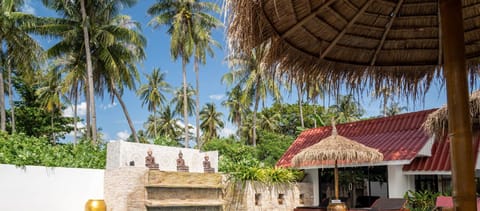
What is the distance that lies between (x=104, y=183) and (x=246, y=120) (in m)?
25.5

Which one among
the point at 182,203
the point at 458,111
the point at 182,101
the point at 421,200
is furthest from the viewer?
the point at 182,101

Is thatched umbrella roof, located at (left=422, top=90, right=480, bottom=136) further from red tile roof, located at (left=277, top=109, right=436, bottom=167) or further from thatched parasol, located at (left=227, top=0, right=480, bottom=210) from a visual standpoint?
thatched parasol, located at (left=227, top=0, right=480, bottom=210)

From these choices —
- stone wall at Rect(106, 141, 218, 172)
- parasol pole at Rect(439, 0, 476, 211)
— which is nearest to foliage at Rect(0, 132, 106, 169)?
Result: stone wall at Rect(106, 141, 218, 172)

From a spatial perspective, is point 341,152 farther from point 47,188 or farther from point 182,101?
point 182,101

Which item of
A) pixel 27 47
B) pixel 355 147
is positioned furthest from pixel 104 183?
pixel 27 47

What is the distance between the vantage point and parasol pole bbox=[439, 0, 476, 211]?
183 centimetres

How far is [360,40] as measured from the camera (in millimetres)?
3064

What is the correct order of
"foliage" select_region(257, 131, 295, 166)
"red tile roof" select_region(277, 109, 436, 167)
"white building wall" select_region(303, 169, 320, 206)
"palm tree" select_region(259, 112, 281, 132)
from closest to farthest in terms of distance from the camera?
"red tile roof" select_region(277, 109, 436, 167) → "white building wall" select_region(303, 169, 320, 206) → "foliage" select_region(257, 131, 295, 166) → "palm tree" select_region(259, 112, 281, 132)

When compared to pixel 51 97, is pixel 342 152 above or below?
below

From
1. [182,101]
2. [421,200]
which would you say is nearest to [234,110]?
[182,101]

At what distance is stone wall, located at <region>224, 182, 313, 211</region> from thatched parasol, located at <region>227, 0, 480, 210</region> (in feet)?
35.9

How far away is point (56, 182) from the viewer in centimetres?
1173

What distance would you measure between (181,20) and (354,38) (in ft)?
72.9

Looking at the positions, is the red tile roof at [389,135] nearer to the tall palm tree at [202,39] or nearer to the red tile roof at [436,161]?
the red tile roof at [436,161]
